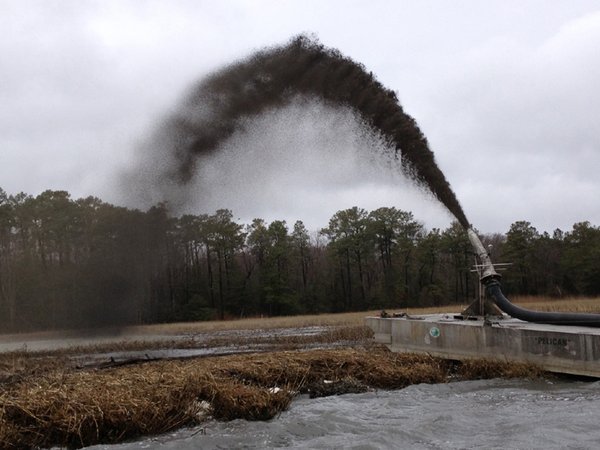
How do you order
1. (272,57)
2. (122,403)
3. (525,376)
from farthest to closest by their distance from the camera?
1. (272,57)
2. (525,376)
3. (122,403)

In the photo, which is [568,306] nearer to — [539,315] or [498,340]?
[539,315]

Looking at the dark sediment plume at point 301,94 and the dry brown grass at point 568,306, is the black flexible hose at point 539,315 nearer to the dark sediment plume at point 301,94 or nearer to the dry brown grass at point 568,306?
the dark sediment plume at point 301,94

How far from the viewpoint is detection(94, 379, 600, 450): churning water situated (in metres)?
11.1

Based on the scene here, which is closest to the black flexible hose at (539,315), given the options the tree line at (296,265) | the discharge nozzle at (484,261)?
the discharge nozzle at (484,261)

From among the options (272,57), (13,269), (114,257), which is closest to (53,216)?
(13,269)

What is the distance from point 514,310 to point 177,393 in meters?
12.6

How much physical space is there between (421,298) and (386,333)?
75.6 metres

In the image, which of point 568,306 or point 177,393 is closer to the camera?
point 177,393

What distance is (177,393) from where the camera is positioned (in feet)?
44.5

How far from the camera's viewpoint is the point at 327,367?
734 inches

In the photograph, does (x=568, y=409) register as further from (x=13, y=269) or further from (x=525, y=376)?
(x=13, y=269)

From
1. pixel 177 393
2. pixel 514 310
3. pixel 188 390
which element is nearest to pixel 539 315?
pixel 514 310

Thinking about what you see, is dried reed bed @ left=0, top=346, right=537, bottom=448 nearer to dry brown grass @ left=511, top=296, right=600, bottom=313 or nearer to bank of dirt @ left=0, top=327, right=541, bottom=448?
bank of dirt @ left=0, top=327, right=541, bottom=448

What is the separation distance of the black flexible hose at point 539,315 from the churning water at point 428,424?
2976mm
